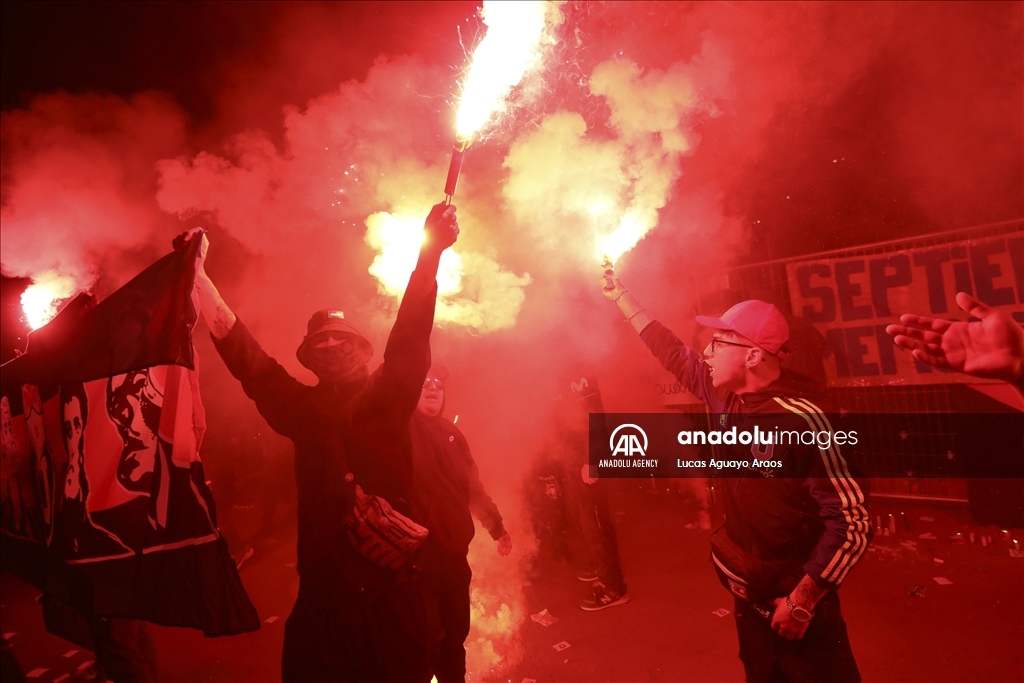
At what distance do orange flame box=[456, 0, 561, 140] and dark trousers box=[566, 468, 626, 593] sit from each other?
321 centimetres

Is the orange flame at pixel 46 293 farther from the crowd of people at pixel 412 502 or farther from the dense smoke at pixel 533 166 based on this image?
the crowd of people at pixel 412 502

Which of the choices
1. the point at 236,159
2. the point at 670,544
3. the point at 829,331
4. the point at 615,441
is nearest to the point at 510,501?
the point at 615,441

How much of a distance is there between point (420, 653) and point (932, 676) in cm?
334

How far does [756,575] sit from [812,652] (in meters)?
0.39

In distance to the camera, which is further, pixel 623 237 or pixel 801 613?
pixel 623 237

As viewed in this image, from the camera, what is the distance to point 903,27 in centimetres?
606

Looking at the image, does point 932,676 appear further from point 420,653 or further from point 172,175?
point 172,175

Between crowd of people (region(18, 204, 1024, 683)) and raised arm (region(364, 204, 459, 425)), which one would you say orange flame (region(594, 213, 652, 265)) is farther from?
raised arm (region(364, 204, 459, 425))

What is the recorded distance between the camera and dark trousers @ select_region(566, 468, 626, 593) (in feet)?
15.4

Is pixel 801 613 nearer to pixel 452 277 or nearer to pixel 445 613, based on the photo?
pixel 445 613

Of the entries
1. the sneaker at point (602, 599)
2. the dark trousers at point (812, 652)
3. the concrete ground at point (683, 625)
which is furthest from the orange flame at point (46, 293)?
the dark trousers at point (812, 652)

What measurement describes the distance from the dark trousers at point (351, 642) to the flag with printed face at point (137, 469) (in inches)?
10.7

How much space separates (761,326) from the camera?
2.98 m

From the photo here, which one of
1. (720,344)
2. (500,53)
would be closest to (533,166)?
(500,53)
